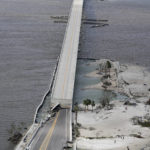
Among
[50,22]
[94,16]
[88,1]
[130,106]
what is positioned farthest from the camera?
[88,1]

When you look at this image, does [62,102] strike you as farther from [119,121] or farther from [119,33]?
[119,33]

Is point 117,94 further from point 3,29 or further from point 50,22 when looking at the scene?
point 50,22

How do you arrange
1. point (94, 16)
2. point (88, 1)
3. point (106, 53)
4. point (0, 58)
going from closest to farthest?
point (0, 58) < point (106, 53) < point (94, 16) < point (88, 1)

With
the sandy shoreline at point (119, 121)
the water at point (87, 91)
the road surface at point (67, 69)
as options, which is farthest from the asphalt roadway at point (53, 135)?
the water at point (87, 91)

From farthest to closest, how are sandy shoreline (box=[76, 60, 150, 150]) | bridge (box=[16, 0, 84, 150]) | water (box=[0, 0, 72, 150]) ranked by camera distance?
water (box=[0, 0, 72, 150]) < sandy shoreline (box=[76, 60, 150, 150]) < bridge (box=[16, 0, 84, 150])

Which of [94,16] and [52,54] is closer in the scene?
[52,54]

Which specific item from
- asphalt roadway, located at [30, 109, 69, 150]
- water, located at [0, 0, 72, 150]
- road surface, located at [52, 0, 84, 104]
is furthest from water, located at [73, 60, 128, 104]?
asphalt roadway, located at [30, 109, 69, 150]

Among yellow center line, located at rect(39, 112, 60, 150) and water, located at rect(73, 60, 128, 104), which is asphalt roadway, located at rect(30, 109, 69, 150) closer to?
yellow center line, located at rect(39, 112, 60, 150)

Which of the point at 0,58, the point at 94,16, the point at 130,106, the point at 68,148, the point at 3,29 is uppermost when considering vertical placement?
the point at 94,16

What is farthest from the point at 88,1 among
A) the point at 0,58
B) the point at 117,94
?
the point at 117,94
